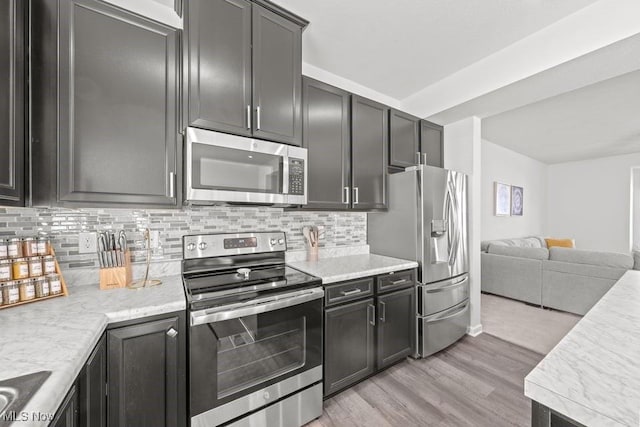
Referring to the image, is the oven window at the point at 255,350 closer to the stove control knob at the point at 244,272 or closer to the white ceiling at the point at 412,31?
the stove control knob at the point at 244,272

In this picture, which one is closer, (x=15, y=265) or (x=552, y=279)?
(x=15, y=265)

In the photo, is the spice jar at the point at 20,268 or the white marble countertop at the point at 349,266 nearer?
the spice jar at the point at 20,268

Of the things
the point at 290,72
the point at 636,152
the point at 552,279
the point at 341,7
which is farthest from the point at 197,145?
the point at 636,152

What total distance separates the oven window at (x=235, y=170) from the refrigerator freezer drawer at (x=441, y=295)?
157 centimetres

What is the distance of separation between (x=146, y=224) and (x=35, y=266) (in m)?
0.53

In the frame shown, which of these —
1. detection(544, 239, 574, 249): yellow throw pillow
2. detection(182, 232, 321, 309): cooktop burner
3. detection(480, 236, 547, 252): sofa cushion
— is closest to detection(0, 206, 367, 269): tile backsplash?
detection(182, 232, 321, 309): cooktop burner

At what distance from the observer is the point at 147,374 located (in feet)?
3.82

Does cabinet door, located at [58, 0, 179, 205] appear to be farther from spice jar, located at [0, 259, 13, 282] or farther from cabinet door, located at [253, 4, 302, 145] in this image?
cabinet door, located at [253, 4, 302, 145]

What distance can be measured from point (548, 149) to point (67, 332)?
7.18 metres

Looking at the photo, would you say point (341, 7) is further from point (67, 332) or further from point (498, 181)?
point (498, 181)

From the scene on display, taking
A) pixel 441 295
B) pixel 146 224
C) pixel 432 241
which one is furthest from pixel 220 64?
pixel 441 295

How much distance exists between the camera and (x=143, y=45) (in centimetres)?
141

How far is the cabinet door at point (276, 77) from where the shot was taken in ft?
5.50

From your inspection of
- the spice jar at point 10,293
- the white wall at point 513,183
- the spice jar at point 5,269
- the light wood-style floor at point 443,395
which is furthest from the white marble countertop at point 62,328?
the white wall at point 513,183
